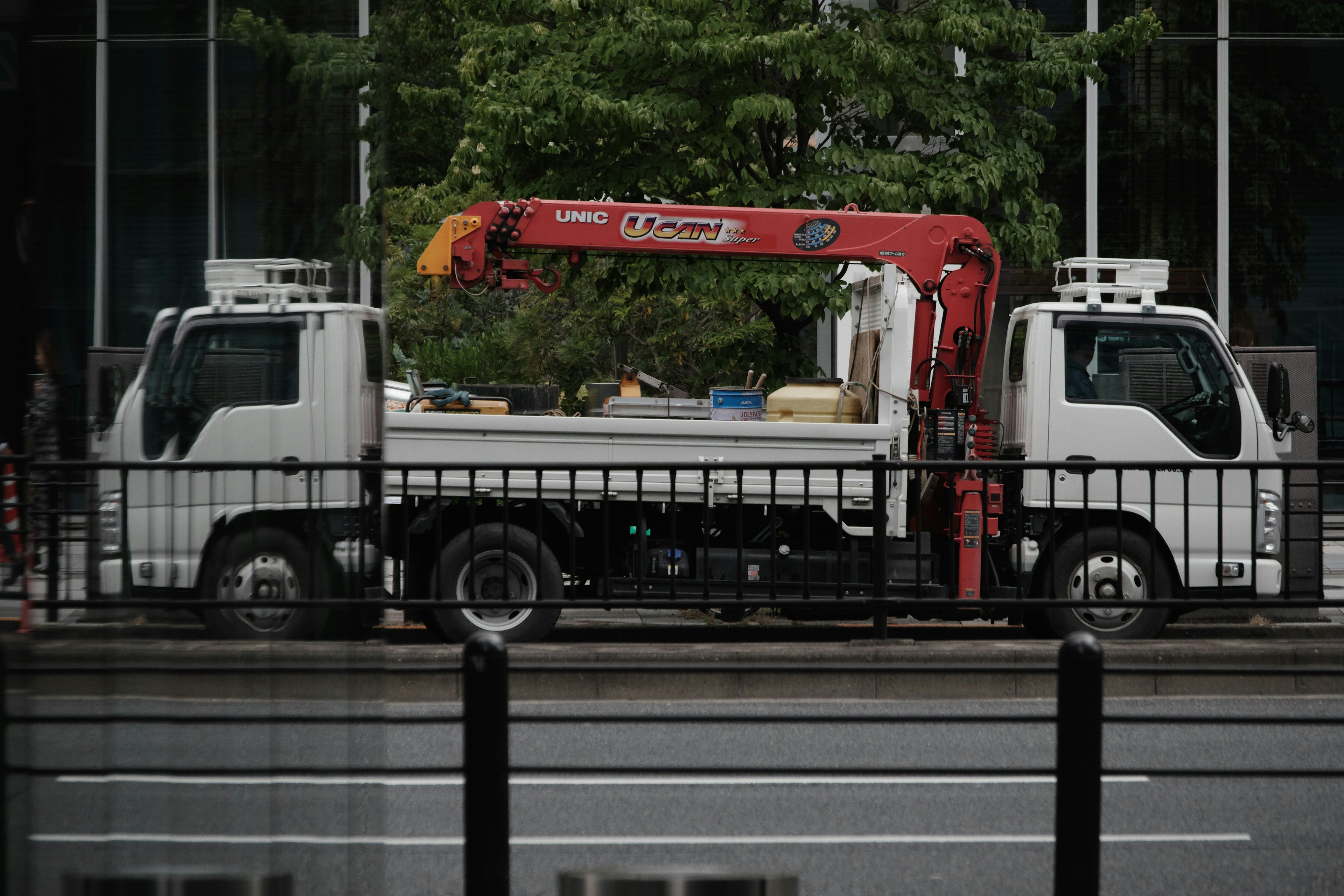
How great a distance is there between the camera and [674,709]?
24.5 feet

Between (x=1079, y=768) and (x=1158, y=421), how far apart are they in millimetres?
6804

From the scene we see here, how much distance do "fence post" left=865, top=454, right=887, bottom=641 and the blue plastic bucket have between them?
1567mm

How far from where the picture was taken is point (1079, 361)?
30.6 ft

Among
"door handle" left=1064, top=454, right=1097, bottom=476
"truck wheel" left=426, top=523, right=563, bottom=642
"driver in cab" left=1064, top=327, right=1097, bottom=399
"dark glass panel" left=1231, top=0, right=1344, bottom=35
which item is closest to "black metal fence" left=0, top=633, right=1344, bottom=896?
"truck wheel" left=426, top=523, right=563, bottom=642

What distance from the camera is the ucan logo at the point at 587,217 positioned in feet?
32.5

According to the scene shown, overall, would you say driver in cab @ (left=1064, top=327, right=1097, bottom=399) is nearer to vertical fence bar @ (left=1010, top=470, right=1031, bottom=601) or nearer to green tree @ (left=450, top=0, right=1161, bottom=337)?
vertical fence bar @ (left=1010, top=470, right=1031, bottom=601)

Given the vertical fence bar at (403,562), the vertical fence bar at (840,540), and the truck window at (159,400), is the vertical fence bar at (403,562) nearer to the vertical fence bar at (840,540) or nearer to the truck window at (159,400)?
the vertical fence bar at (840,540)

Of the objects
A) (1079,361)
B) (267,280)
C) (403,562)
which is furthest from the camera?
(1079,361)

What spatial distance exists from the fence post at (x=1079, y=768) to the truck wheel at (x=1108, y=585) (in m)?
5.92

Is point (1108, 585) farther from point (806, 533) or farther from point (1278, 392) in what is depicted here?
point (806, 533)

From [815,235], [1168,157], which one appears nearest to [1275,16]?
[1168,157]

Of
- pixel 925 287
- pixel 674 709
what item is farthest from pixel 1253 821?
pixel 925 287

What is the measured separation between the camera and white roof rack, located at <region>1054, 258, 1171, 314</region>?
9.37 meters

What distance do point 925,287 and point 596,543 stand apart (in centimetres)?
288
